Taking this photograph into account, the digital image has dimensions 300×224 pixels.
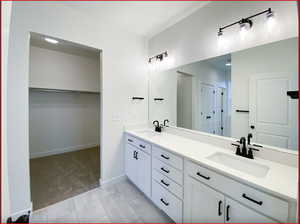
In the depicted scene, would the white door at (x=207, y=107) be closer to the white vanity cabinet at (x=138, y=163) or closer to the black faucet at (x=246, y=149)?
the black faucet at (x=246, y=149)

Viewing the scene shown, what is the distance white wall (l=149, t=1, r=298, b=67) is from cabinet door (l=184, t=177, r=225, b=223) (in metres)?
1.51

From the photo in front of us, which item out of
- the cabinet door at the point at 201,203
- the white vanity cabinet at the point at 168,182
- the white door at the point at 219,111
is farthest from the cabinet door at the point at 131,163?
the white door at the point at 219,111

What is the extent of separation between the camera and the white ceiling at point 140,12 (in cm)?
174

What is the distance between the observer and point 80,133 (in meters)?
3.99

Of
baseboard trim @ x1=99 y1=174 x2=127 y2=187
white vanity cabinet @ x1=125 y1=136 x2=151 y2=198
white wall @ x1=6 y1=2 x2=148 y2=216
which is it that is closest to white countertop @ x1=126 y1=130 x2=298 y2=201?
white vanity cabinet @ x1=125 y1=136 x2=151 y2=198

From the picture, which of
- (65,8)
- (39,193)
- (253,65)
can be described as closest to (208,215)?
(253,65)

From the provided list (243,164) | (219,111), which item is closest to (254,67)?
(219,111)

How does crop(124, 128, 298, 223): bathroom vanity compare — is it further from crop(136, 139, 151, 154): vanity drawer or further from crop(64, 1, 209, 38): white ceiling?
crop(64, 1, 209, 38): white ceiling

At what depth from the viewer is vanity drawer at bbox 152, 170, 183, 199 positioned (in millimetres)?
1359

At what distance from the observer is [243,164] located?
1262mm

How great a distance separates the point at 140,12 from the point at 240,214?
8.24ft

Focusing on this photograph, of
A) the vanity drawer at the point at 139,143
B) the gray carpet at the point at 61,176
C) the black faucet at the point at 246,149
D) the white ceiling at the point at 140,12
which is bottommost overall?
the gray carpet at the point at 61,176

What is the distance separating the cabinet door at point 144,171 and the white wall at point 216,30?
1581 millimetres

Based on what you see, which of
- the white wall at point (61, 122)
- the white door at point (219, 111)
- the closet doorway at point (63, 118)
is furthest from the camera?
the white wall at point (61, 122)
